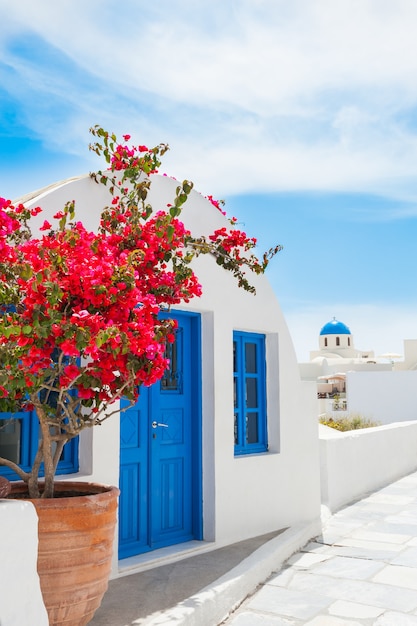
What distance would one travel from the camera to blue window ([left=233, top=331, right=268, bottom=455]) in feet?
23.2

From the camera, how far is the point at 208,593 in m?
4.73

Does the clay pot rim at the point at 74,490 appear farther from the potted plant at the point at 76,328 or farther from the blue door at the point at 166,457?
the blue door at the point at 166,457

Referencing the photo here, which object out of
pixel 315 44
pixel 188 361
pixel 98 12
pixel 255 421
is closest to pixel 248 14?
pixel 315 44

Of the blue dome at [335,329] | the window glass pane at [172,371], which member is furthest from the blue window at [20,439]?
the blue dome at [335,329]

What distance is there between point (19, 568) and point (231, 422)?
12.5ft

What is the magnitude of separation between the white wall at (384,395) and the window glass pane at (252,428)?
2292 cm

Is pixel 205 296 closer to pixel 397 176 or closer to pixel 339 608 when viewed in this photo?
pixel 339 608

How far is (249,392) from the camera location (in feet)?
24.2

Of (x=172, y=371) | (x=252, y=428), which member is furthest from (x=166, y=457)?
(x=252, y=428)

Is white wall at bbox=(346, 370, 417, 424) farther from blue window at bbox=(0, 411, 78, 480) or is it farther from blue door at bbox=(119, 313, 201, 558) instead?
blue window at bbox=(0, 411, 78, 480)

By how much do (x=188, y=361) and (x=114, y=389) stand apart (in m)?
2.65

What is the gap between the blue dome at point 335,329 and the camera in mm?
59812

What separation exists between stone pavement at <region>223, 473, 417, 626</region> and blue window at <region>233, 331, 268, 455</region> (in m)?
1.22

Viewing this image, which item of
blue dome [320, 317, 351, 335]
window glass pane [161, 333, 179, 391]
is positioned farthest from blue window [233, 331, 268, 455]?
blue dome [320, 317, 351, 335]
